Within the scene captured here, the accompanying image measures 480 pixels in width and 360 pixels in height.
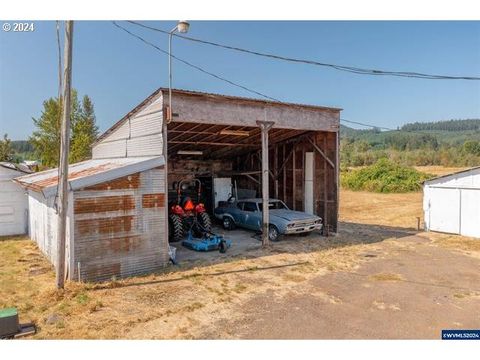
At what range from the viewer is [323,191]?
51.7 ft

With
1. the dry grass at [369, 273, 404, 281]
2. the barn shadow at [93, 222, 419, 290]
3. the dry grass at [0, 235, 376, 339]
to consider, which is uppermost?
the barn shadow at [93, 222, 419, 290]

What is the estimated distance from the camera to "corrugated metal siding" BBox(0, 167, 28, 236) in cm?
1541

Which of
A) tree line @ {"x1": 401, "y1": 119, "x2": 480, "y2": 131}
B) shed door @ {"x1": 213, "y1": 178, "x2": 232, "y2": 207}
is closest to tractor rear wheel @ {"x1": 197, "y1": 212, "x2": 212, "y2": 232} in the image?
shed door @ {"x1": 213, "y1": 178, "x2": 232, "y2": 207}

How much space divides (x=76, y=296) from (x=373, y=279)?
7472 mm

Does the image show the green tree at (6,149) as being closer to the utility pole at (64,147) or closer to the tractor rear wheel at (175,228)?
the tractor rear wheel at (175,228)

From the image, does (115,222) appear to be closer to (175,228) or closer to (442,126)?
(175,228)

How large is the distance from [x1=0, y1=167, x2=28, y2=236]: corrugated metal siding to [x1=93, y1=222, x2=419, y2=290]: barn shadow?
8043 millimetres

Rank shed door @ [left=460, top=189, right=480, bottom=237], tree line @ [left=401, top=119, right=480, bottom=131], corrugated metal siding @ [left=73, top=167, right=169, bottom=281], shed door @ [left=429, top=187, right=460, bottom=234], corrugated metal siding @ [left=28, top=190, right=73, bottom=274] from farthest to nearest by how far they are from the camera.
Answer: tree line @ [left=401, top=119, right=480, bottom=131] < shed door @ [left=429, top=187, right=460, bottom=234] < shed door @ [left=460, top=189, right=480, bottom=237] < corrugated metal siding @ [left=73, top=167, right=169, bottom=281] < corrugated metal siding @ [left=28, top=190, right=73, bottom=274]

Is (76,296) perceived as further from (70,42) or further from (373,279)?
(373,279)

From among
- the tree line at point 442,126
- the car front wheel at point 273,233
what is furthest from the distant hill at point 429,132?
the car front wheel at point 273,233

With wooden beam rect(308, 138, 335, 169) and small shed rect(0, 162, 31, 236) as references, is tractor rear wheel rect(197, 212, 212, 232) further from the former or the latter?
small shed rect(0, 162, 31, 236)

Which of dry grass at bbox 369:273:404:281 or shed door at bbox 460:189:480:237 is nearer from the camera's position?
dry grass at bbox 369:273:404:281

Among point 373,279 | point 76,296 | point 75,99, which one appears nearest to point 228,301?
point 76,296

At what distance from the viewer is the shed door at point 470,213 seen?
14.3 m
